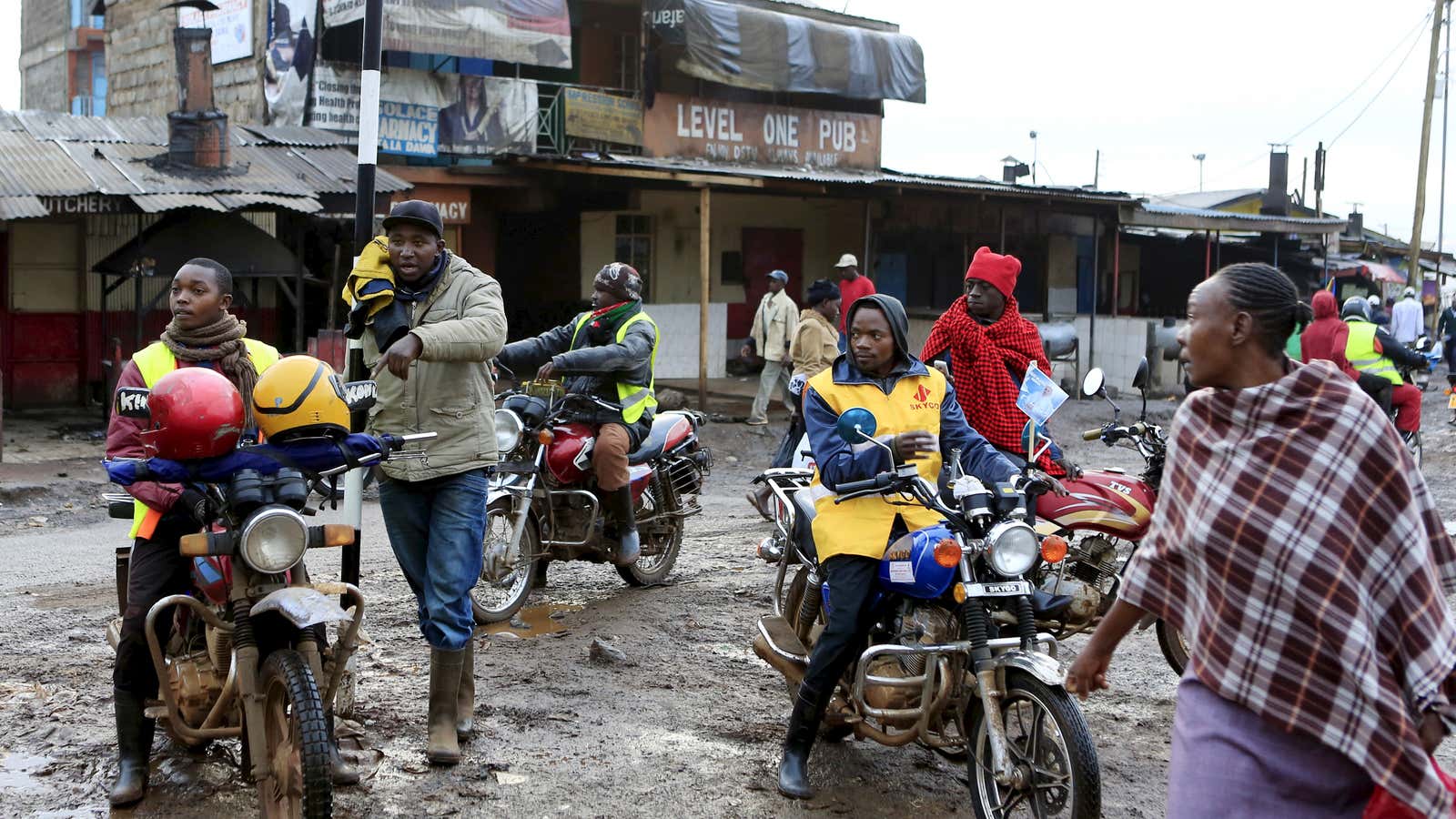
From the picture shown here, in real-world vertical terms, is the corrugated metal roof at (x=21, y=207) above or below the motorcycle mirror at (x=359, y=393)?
above

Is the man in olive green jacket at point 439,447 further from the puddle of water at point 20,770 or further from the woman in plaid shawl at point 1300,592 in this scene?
the woman in plaid shawl at point 1300,592

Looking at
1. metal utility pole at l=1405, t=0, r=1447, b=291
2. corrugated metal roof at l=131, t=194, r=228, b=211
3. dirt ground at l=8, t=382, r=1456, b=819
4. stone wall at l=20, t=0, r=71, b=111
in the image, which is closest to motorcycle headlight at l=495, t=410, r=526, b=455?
dirt ground at l=8, t=382, r=1456, b=819

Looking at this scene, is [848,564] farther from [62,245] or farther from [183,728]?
[62,245]

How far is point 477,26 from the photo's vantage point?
57.5ft

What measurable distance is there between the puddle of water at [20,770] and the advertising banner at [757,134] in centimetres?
1643

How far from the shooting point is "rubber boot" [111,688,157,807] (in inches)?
169

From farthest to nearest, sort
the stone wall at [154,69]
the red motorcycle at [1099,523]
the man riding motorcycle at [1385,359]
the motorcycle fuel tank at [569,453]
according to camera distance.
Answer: the stone wall at [154,69] < the man riding motorcycle at [1385,359] < the motorcycle fuel tank at [569,453] < the red motorcycle at [1099,523]

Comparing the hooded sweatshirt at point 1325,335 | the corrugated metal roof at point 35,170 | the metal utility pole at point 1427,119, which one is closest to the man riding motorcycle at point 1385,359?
the hooded sweatshirt at point 1325,335

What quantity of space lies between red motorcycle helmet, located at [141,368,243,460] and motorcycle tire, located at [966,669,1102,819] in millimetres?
2339

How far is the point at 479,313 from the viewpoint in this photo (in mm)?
4727

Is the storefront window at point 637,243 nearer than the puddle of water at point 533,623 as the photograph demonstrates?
No

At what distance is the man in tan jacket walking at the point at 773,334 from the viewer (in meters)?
15.6

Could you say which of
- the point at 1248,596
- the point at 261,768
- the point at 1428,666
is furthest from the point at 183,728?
the point at 1428,666

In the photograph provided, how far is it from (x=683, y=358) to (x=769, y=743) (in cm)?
1647
